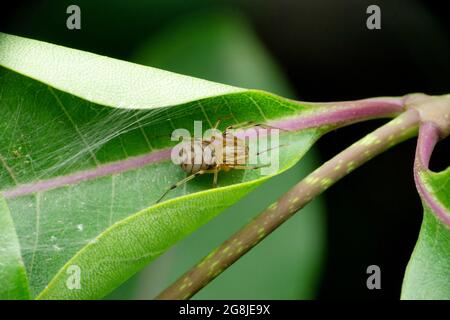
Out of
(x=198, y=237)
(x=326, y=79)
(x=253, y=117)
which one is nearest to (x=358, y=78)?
(x=326, y=79)

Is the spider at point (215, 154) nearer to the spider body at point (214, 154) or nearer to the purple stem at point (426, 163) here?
the spider body at point (214, 154)

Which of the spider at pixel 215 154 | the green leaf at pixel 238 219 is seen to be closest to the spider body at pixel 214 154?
the spider at pixel 215 154

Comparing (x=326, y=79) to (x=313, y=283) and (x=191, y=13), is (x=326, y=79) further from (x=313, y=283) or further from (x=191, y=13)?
(x=313, y=283)

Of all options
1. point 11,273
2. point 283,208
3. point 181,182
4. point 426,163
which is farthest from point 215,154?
point 11,273

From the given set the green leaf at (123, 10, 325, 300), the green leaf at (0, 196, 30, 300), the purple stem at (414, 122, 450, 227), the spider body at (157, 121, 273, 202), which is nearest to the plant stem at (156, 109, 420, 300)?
the purple stem at (414, 122, 450, 227)

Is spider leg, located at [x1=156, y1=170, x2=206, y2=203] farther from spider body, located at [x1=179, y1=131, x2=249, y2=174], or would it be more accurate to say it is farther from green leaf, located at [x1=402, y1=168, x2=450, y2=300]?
green leaf, located at [x1=402, y1=168, x2=450, y2=300]

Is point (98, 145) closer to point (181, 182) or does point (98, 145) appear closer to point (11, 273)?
point (181, 182)
